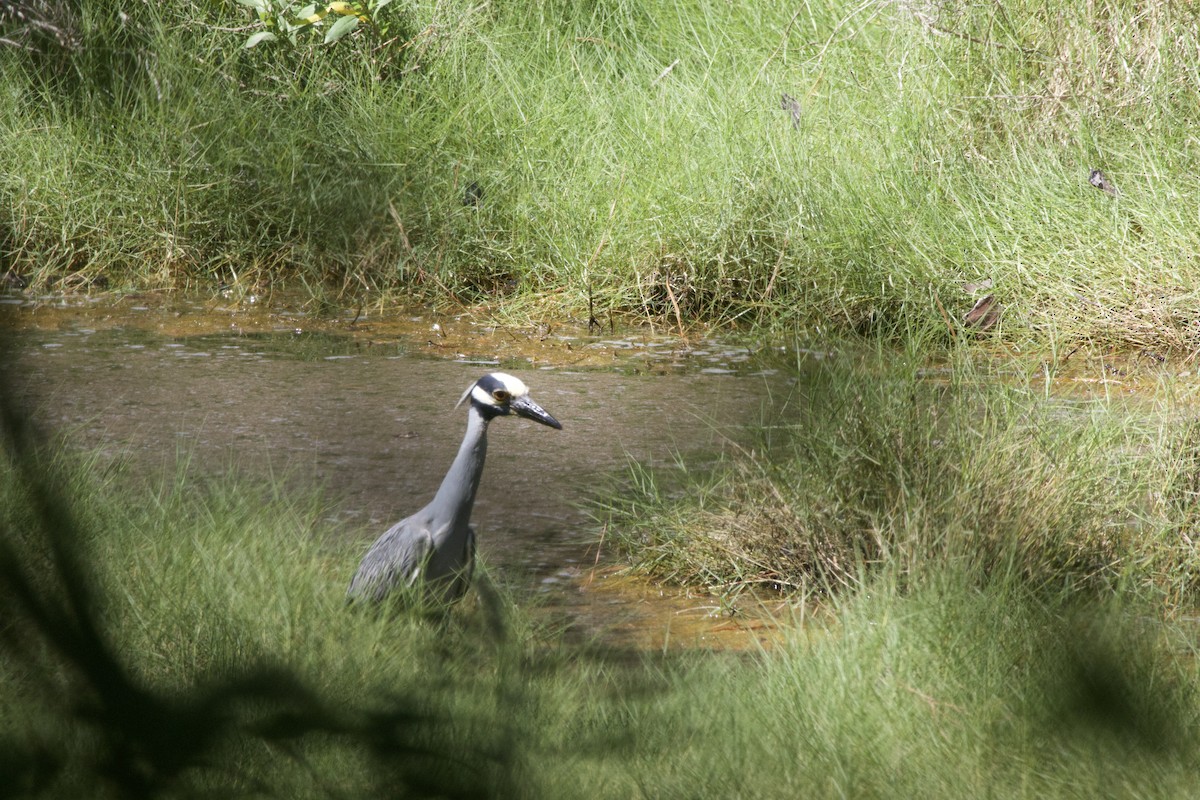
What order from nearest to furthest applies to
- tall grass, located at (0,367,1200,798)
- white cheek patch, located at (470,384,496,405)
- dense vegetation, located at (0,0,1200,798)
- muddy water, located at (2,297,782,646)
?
1. tall grass, located at (0,367,1200,798)
2. dense vegetation, located at (0,0,1200,798)
3. white cheek patch, located at (470,384,496,405)
4. muddy water, located at (2,297,782,646)

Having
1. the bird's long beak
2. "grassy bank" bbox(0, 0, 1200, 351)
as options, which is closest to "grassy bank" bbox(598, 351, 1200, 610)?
the bird's long beak

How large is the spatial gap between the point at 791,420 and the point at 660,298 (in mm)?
2003

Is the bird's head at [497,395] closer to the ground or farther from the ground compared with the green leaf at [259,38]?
closer to the ground

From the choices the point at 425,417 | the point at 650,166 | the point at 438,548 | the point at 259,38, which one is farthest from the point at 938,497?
the point at 259,38

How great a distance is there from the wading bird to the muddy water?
0.66 feet

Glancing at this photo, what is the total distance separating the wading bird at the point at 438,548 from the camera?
7.54 feet

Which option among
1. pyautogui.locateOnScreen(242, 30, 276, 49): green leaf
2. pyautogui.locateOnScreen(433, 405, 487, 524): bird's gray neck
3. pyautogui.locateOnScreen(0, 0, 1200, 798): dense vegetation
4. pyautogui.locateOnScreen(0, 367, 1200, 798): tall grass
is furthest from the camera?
pyautogui.locateOnScreen(242, 30, 276, 49): green leaf

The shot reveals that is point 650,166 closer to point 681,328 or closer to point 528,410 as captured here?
point 681,328

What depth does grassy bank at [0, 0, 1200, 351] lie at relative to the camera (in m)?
4.58

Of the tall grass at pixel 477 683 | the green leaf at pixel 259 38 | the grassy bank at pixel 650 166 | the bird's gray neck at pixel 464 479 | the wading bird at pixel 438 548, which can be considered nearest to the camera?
the tall grass at pixel 477 683

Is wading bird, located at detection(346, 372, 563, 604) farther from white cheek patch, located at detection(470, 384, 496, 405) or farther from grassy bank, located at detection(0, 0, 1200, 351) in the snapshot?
grassy bank, located at detection(0, 0, 1200, 351)

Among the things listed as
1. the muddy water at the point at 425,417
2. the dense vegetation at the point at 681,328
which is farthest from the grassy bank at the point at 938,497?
the muddy water at the point at 425,417

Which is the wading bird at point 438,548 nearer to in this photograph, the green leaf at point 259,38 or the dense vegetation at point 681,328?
the dense vegetation at point 681,328

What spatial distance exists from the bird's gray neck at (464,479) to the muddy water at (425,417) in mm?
196
